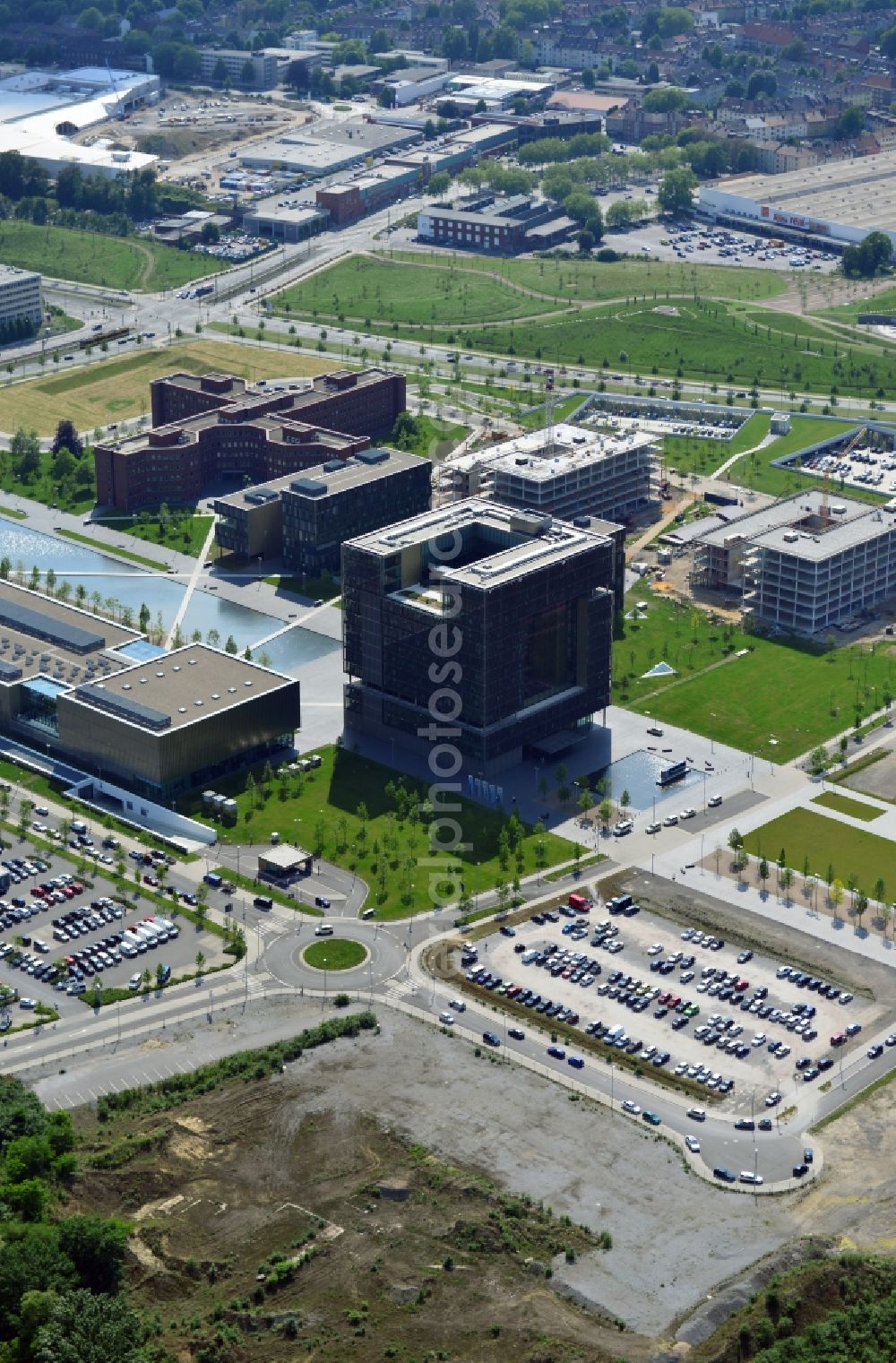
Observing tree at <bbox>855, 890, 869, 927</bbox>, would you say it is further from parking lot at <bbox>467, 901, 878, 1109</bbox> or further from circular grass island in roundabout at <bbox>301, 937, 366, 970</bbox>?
circular grass island in roundabout at <bbox>301, 937, 366, 970</bbox>

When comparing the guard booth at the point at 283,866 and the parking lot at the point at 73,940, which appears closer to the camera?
the parking lot at the point at 73,940

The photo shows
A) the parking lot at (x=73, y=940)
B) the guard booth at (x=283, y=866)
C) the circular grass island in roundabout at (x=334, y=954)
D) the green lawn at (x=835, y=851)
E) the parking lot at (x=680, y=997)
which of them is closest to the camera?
the parking lot at (x=680, y=997)

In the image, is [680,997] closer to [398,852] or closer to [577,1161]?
[577,1161]

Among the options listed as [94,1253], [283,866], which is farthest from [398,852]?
[94,1253]

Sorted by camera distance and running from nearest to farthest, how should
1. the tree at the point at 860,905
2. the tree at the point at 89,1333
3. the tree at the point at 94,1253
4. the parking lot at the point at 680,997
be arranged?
the tree at the point at 89,1333 → the tree at the point at 94,1253 → the parking lot at the point at 680,997 → the tree at the point at 860,905

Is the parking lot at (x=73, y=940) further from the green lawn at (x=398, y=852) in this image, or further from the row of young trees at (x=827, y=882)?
the row of young trees at (x=827, y=882)

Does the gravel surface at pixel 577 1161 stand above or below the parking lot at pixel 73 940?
below

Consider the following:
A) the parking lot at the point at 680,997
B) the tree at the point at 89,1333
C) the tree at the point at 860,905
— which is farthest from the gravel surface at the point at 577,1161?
the tree at the point at 860,905
